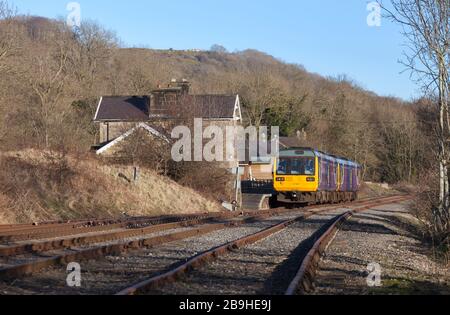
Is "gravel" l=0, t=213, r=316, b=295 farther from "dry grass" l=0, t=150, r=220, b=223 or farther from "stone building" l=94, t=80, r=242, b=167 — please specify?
"stone building" l=94, t=80, r=242, b=167

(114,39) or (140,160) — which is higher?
(114,39)

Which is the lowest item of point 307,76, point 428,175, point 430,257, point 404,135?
point 430,257

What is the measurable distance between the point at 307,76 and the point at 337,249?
279 ft

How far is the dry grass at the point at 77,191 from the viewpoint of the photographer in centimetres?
2250

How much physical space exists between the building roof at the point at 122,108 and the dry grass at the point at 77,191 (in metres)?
20.5

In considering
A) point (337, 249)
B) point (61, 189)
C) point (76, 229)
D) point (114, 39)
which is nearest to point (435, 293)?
point (337, 249)

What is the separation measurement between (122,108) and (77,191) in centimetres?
2930

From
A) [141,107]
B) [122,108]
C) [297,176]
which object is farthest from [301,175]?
[122,108]

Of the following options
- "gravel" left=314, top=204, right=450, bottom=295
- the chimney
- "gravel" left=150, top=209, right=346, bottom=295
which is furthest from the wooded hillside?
"gravel" left=150, top=209, right=346, bottom=295

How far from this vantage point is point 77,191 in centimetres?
2706

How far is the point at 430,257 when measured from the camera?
15.3m

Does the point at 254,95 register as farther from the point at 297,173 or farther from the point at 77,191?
the point at 77,191

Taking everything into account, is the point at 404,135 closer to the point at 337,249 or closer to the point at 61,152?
the point at 61,152
